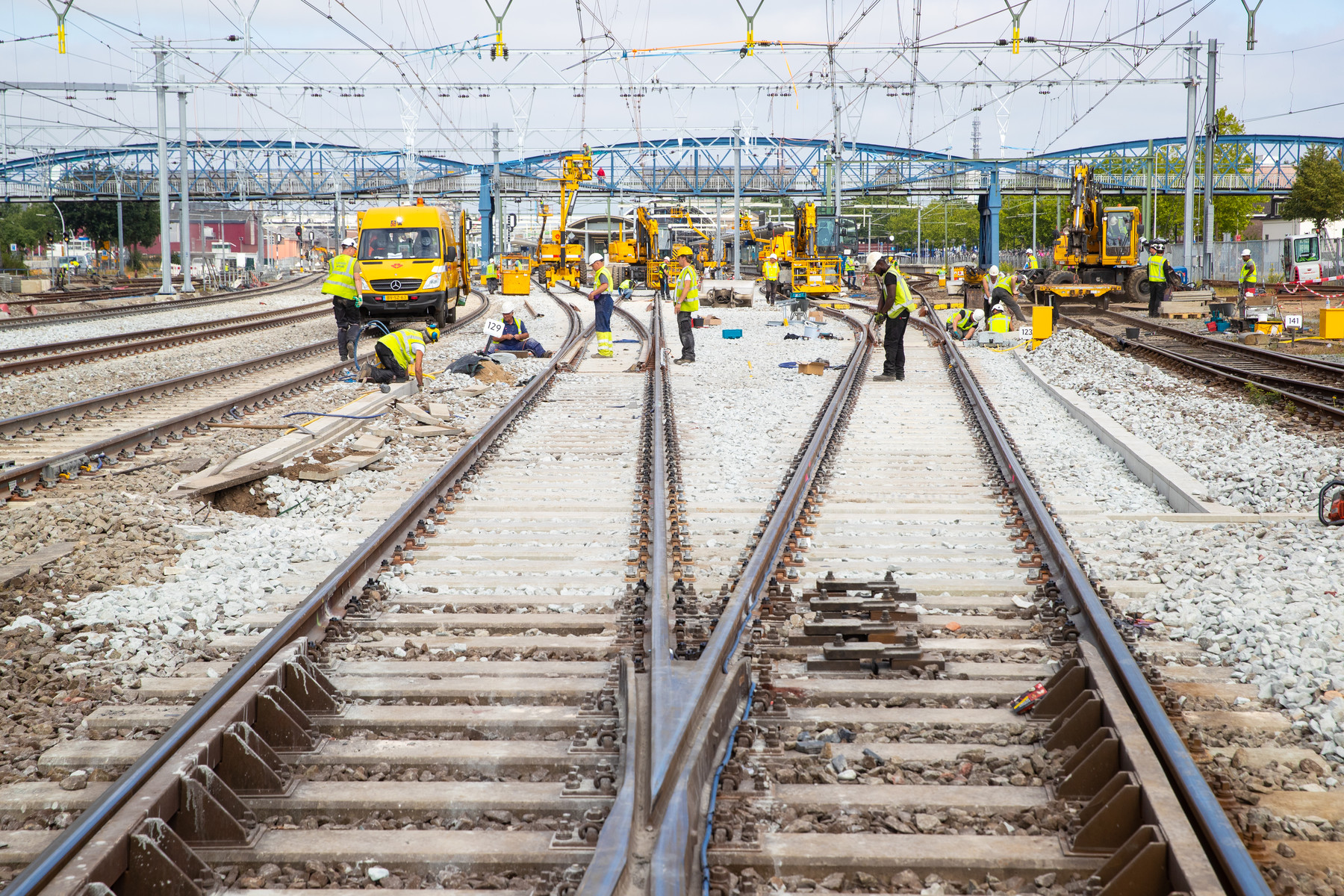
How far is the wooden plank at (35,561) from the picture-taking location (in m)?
6.16

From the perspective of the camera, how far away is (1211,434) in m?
11.8

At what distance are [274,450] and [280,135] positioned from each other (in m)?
50.0

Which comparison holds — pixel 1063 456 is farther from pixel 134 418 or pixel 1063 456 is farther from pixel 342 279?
pixel 342 279

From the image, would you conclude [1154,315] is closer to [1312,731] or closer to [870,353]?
[870,353]

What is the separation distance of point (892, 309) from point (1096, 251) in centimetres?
2214

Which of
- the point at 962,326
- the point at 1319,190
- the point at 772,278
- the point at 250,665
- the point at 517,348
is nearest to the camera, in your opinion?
the point at 250,665

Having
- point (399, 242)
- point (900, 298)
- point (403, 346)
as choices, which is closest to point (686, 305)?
point (900, 298)

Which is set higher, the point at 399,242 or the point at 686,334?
the point at 399,242

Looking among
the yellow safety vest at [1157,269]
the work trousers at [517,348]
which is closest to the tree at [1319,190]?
the yellow safety vest at [1157,269]

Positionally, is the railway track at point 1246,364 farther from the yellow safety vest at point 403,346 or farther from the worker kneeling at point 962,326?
the yellow safety vest at point 403,346

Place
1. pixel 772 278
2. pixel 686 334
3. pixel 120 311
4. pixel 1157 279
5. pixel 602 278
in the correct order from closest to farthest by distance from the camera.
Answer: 1. pixel 686 334
2. pixel 602 278
3. pixel 1157 279
4. pixel 120 311
5. pixel 772 278

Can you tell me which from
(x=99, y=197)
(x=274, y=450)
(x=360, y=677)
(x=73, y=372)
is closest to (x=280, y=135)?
(x=99, y=197)

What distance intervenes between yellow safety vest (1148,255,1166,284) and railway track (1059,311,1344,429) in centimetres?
101

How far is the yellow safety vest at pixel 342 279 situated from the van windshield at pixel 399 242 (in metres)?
6.37
